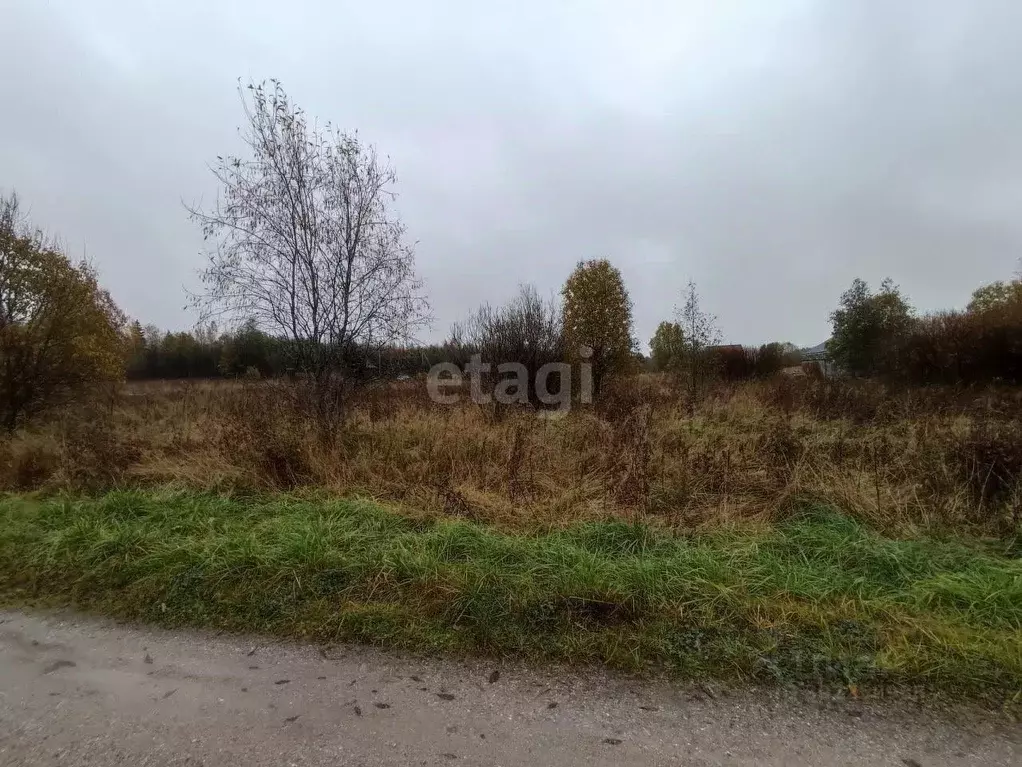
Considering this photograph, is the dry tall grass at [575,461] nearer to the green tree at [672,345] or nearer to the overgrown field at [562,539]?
the overgrown field at [562,539]

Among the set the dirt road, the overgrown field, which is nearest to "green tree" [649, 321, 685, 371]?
the overgrown field

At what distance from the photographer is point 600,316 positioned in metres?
18.6

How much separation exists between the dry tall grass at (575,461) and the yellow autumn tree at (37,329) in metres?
1.97

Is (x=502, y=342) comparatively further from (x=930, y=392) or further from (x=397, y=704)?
(x=397, y=704)

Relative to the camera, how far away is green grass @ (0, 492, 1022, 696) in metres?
2.65

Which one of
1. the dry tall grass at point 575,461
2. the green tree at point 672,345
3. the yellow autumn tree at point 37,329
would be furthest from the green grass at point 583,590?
the green tree at point 672,345

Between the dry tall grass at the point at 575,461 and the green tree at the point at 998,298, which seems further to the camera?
the green tree at the point at 998,298

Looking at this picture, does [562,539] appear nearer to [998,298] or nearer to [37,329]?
[37,329]

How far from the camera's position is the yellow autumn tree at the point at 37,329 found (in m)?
10.0

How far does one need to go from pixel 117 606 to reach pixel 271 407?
5.31 m

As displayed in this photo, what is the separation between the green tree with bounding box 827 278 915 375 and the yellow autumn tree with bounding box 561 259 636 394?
27.1 ft

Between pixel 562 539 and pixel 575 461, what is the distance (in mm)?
2398

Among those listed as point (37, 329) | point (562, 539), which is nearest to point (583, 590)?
point (562, 539)

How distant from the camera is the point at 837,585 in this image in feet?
10.8
